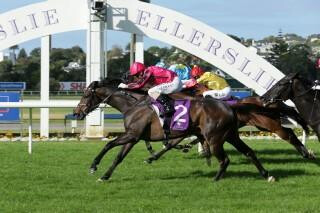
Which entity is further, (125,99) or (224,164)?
(125,99)

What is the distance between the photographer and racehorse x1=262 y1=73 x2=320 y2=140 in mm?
8539

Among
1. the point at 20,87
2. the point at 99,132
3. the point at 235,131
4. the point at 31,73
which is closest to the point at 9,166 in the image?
the point at 235,131

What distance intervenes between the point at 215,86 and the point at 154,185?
115 inches

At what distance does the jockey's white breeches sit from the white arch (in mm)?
5142

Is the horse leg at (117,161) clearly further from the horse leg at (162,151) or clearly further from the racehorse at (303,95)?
the racehorse at (303,95)

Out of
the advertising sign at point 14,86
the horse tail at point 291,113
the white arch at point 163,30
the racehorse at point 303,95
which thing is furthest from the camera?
the advertising sign at point 14,86

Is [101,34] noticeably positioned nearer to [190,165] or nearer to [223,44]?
[223,44]

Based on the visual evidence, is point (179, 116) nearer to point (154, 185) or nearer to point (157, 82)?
point (157, 82)

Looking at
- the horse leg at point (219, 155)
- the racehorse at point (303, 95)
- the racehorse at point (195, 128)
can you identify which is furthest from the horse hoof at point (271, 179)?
the racehorse at point (303, 95)

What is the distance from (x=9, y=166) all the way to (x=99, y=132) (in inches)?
200

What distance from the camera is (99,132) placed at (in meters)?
14.5

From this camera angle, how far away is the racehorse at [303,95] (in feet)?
28.0

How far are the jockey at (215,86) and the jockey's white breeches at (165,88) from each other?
120cm

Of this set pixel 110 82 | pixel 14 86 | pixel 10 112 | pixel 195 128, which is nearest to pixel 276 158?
pixel 195 128
